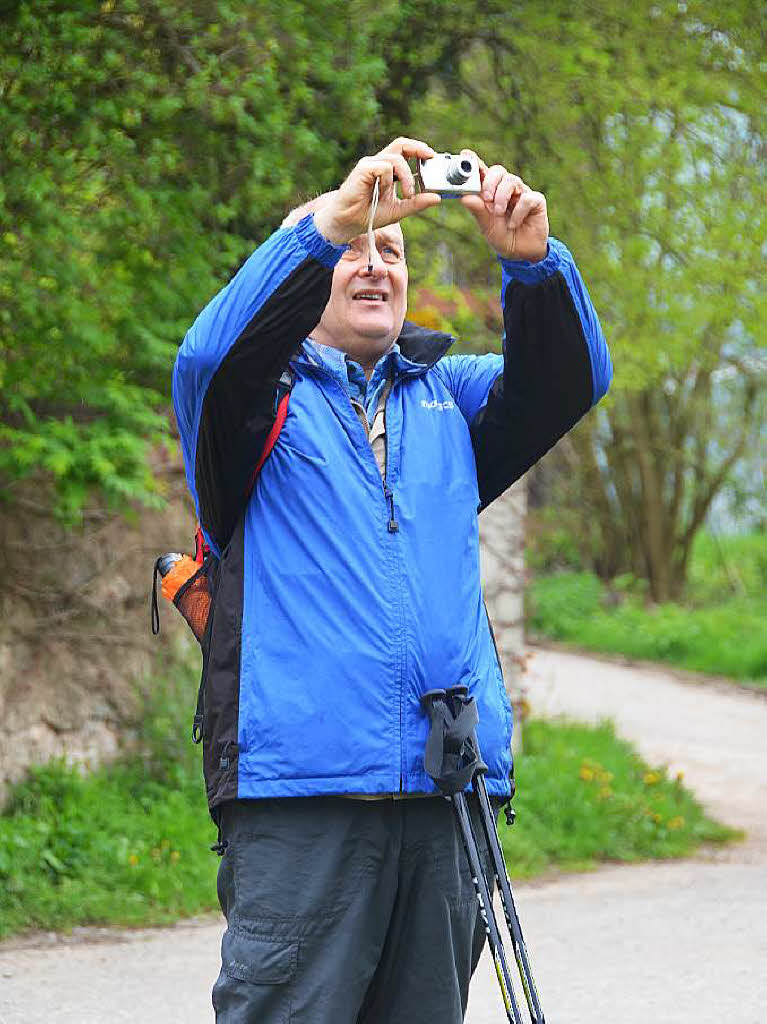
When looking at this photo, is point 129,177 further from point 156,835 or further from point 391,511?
point 391,511

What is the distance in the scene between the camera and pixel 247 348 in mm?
2637

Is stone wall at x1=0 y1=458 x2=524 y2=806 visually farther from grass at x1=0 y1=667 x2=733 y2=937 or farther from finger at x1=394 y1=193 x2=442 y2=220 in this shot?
finger at x1=394 y1=193 x2=442 y2=220

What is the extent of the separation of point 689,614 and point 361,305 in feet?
43.2

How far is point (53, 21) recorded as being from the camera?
5.50m

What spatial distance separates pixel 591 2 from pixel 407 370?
4627 millimetres

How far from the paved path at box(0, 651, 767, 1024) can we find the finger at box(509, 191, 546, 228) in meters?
3.00

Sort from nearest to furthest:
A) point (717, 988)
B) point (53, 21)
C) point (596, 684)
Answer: point (717, 988) → point (53, 21) → point (596, 684)

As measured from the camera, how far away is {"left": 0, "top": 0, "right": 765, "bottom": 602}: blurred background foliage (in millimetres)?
5559

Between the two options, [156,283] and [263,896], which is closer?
[263,896]

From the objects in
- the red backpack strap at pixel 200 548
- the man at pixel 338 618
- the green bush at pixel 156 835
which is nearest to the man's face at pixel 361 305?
the man at pixel 338 618

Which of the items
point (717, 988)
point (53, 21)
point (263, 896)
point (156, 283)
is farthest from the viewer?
point (156, 283)

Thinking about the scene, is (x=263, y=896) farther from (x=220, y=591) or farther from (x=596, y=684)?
(x=596, y=684)

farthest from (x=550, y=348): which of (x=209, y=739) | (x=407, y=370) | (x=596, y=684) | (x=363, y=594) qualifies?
(x=596, y=684)

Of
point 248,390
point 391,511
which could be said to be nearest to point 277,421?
point 248,390
